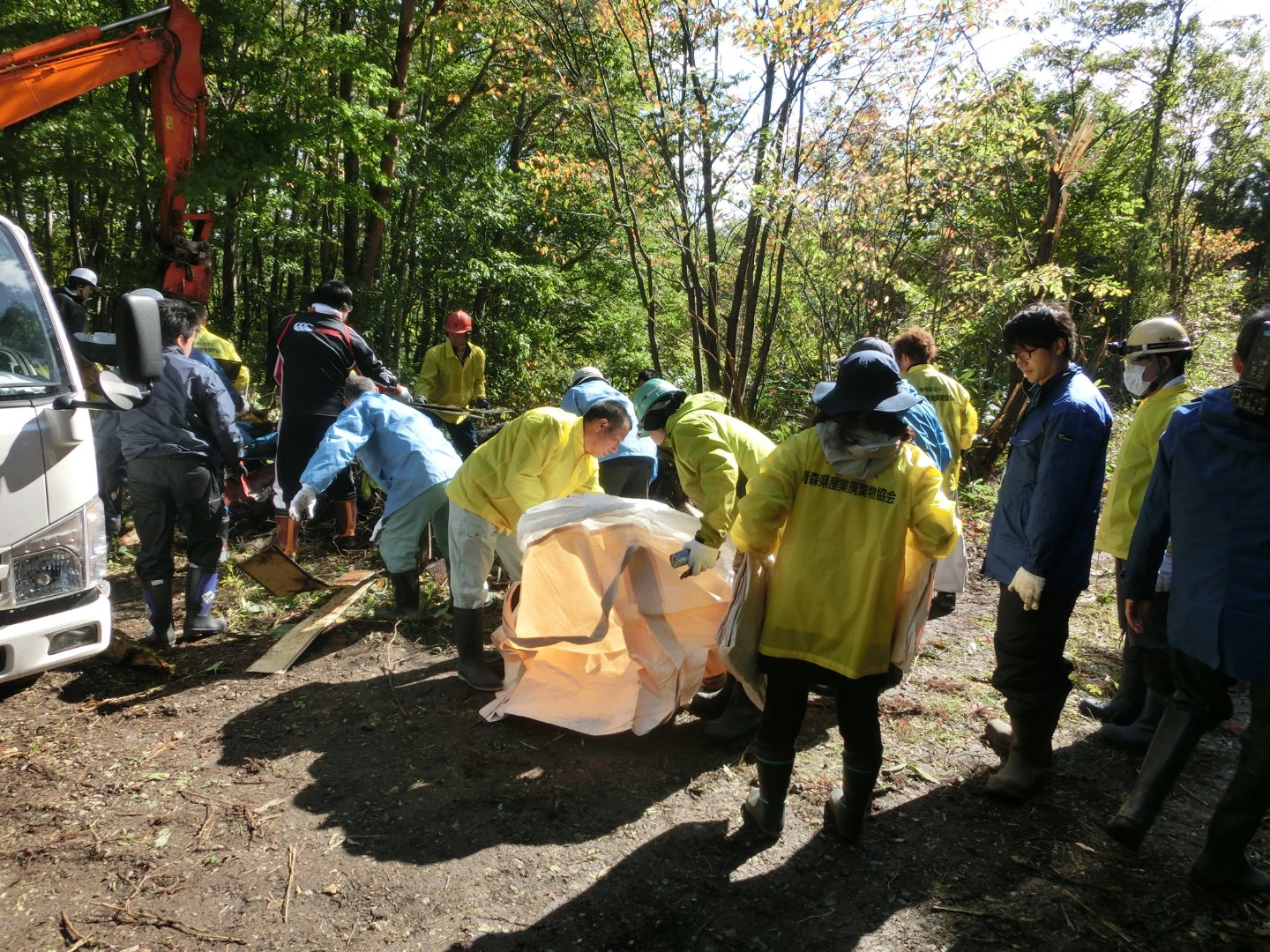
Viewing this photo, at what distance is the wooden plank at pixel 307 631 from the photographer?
4547 millimetres

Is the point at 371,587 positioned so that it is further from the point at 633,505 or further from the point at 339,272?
the point at 339,272

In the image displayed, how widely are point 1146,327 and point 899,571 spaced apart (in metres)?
2.00

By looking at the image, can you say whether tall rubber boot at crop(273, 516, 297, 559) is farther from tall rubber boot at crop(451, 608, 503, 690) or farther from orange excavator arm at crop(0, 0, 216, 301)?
orange excavator arm at crop(0, 0, 216, 301)

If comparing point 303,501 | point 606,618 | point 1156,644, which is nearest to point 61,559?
point 303,501

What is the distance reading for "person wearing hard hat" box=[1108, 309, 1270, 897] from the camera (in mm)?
2496

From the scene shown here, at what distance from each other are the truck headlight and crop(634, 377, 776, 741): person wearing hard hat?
2.42 metres

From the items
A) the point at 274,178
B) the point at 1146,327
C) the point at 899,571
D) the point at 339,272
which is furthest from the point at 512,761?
the point at 339,272

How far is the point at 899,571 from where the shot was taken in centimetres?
277

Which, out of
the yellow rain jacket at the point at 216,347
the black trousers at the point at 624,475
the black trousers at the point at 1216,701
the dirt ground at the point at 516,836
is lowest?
the dirt ground at the point at 516,836

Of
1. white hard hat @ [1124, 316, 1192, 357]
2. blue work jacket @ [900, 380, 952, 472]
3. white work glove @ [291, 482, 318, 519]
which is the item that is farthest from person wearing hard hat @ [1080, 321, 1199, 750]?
white work glove @ [291, 482, 318, 519]

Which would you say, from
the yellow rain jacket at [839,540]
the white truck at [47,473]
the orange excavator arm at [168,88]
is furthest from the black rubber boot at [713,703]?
the orange excavator arm at [168,88]

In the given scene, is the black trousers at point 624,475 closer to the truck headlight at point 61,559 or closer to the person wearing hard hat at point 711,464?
the person wearing hard hat at point 711,464

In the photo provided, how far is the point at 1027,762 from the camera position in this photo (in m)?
3.30

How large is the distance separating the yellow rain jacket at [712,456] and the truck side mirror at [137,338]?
89.4 inches
